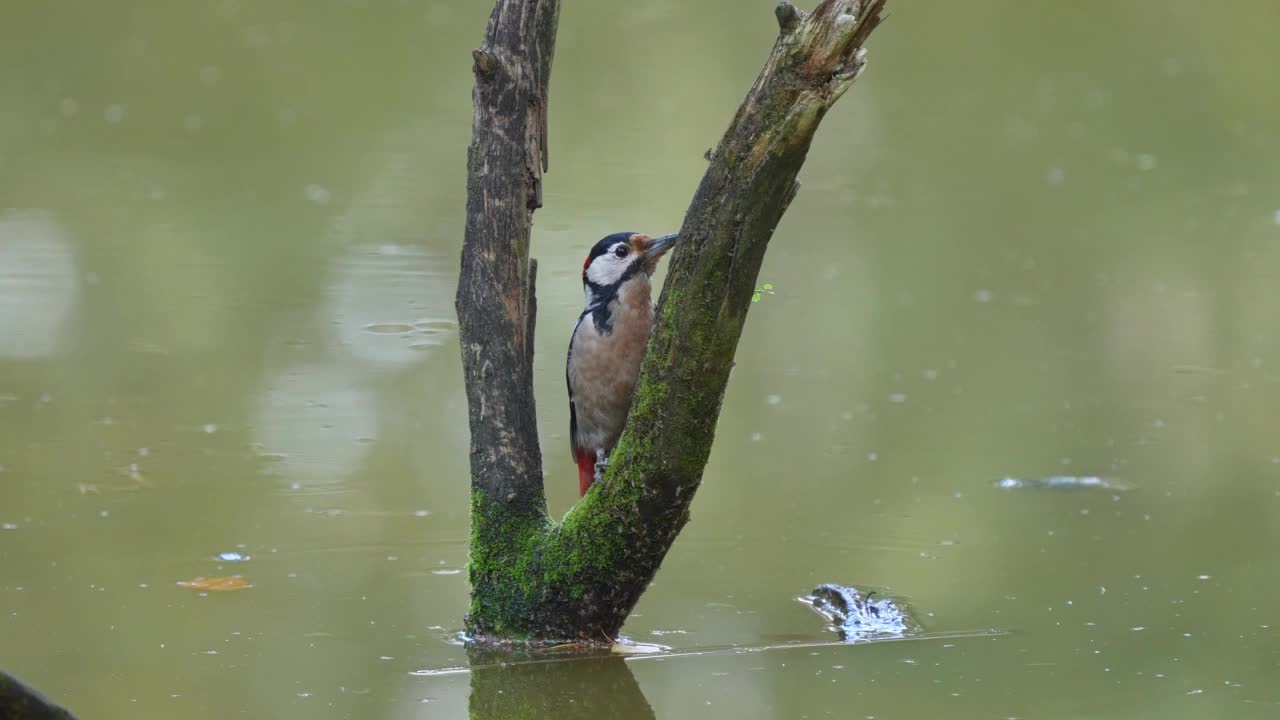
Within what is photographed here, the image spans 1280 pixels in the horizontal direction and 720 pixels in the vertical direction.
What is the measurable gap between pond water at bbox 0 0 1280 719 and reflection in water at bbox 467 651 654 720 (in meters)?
0.01

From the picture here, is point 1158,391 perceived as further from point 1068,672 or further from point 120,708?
point 120,708

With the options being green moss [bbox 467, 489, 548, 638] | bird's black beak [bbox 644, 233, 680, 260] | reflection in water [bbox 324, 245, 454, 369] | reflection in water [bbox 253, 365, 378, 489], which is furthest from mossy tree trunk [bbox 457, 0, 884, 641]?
reflection in water [bbox 324, 245, 454, 369]

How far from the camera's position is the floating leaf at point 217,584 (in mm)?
4754

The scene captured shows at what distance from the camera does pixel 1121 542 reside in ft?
17.1

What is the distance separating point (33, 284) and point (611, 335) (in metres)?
4.55

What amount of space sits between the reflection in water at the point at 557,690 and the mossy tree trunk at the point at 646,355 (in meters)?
0.12

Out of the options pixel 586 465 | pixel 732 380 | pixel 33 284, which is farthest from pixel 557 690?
pixel 33 284

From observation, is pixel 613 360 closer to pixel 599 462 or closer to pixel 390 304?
pixel 599 462

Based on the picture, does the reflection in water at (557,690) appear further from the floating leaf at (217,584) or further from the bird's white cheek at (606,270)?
the bird's white cheek at (606,270)

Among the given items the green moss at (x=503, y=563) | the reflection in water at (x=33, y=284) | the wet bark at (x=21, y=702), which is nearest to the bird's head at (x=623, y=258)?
the green moss at (x=503, y=563)

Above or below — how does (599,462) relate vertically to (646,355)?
below

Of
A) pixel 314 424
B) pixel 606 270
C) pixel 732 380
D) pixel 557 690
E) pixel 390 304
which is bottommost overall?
pixel 557 690

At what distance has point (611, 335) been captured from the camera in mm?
4402

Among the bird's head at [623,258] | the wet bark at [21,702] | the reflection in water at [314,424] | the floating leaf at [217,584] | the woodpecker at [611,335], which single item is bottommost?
the floating leaf at [217,584]
